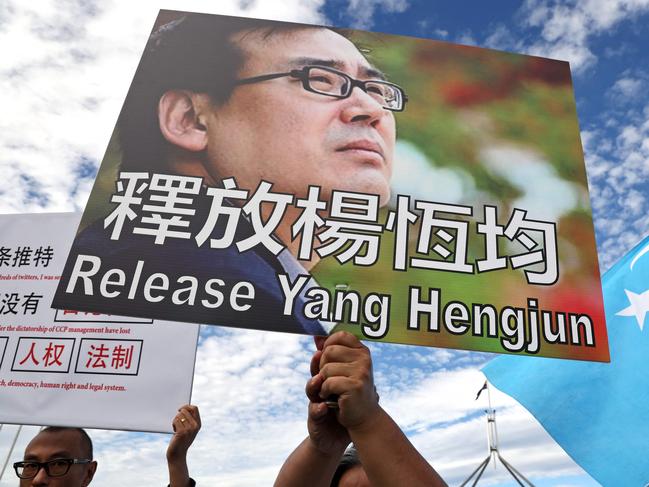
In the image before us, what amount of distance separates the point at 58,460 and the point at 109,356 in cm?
60

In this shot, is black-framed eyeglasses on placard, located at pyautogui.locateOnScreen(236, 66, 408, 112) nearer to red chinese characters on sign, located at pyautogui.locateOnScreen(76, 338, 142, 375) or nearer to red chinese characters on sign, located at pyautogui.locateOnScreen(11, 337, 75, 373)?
red chinese characters on sign, located at pyautogui.locateOnScreen(76, 338, 142, 375)

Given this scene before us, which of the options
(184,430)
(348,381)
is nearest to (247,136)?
(348,381)

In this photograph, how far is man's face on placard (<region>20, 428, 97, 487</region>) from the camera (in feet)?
7.89

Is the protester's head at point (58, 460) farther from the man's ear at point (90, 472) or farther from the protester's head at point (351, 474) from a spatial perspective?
the protester's head at point (351, 474)

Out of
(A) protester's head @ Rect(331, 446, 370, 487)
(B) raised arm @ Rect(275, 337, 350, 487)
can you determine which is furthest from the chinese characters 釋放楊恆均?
(A) protester's head @ Rect(331, 446, 370, 487)

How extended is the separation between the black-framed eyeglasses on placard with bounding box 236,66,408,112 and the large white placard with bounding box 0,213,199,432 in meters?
1.64

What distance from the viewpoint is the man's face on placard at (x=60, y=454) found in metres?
2.41

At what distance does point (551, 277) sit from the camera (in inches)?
64.9

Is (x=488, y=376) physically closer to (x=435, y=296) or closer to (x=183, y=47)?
(x=435, y=296)

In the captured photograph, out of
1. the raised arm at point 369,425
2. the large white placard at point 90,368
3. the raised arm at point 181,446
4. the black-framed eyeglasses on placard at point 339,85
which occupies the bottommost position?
the raised arm at point 369,425

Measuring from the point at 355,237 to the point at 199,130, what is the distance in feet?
2.20

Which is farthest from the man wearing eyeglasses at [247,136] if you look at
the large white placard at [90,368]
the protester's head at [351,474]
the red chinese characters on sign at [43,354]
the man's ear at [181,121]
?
the red chinese characters on sign at [43,354]

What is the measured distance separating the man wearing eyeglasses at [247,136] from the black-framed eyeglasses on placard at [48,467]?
137 cm

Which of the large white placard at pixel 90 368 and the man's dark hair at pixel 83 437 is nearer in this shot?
the man's dark hair at pixel 83 437
